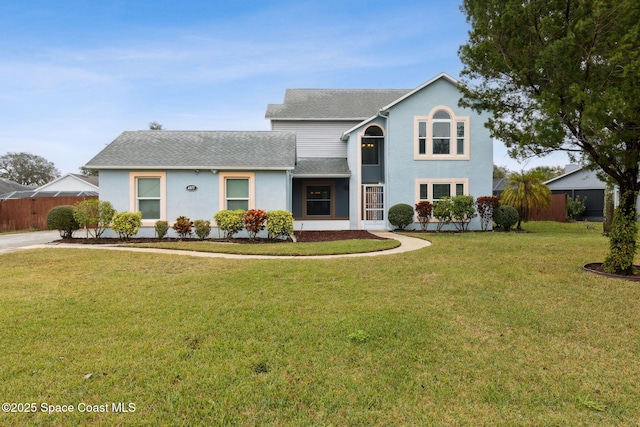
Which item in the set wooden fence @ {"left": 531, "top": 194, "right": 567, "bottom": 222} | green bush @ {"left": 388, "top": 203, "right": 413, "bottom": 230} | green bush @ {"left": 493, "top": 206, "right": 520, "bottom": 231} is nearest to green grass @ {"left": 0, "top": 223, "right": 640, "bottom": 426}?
green bush @ {"left": 388, "top": 203, "right": 413, "bottom": 230}

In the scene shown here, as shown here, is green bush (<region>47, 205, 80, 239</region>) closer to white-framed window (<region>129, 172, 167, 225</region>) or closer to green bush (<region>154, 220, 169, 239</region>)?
white-framed window (<region>129, 172, 167, 225</region>)

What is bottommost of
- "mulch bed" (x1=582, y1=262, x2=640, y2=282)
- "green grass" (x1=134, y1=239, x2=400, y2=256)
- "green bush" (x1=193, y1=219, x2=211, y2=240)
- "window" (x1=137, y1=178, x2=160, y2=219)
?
"mulch bed" (x1=582, y1=262, x2=640, y2=282)

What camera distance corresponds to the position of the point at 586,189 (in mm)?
27406

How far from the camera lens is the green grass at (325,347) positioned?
278 cm

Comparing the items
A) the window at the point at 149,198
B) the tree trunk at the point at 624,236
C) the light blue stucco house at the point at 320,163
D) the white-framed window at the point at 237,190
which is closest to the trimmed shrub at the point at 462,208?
the light blue stucco house at the point at 320,163

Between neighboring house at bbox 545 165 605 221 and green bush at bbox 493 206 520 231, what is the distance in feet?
47.0

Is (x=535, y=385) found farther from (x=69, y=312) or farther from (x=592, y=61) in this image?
(x=592, y=61)

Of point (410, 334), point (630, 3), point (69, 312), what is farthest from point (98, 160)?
point (630, 3)

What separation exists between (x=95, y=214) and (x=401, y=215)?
12626mm

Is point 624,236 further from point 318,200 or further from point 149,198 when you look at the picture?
point 149,198

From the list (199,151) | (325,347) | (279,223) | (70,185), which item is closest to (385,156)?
(279,223)

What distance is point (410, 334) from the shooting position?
4211mm

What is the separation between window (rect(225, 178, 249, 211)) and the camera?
46.3ft

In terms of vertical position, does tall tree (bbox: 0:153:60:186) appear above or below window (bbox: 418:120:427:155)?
above
